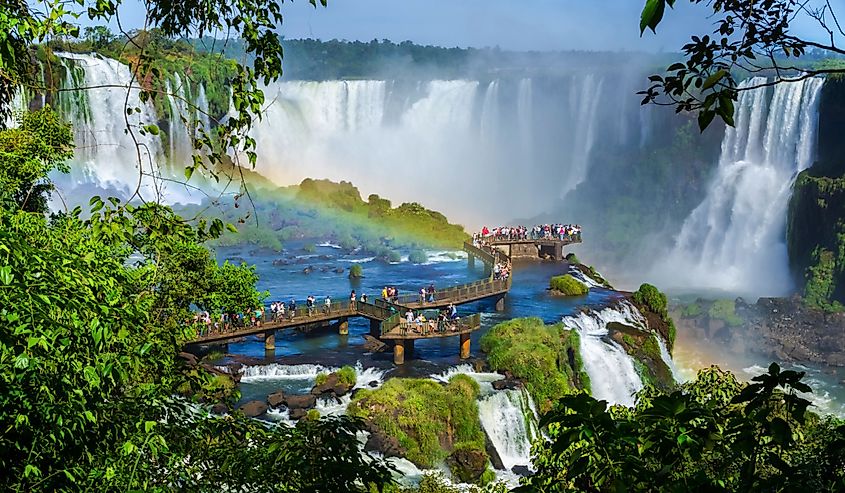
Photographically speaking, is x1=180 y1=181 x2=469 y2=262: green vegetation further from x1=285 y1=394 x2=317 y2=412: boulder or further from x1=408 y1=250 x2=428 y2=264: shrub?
x1=285 y1=394 x2=317 y2=412: boulder

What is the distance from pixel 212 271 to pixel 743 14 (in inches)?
451

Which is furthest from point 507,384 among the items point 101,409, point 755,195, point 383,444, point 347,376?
point 755,195

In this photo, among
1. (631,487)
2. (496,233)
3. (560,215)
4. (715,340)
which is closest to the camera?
(631,487)

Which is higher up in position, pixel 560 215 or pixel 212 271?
pixel 212 271

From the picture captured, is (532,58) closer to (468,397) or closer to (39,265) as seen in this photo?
(468,397)

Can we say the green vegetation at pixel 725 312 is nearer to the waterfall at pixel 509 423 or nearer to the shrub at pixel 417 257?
the shrub at pixel 417 257

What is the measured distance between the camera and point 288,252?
3441cm

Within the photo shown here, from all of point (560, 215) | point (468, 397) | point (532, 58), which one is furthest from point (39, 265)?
point (532, 58)

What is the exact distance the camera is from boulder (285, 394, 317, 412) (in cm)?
1541

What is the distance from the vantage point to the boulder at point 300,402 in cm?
1541

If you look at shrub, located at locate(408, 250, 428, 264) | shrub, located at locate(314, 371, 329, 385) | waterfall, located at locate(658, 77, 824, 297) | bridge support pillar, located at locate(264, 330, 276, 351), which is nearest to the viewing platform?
shrub, located at locate(408, 250, 428, 264)

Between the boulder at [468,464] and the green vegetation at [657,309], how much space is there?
31.9 feet

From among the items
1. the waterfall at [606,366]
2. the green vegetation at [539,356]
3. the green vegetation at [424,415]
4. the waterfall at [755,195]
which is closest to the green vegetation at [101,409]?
the green vegetation at [424,415]

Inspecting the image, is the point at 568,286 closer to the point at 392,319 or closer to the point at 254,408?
the point at 392,319
